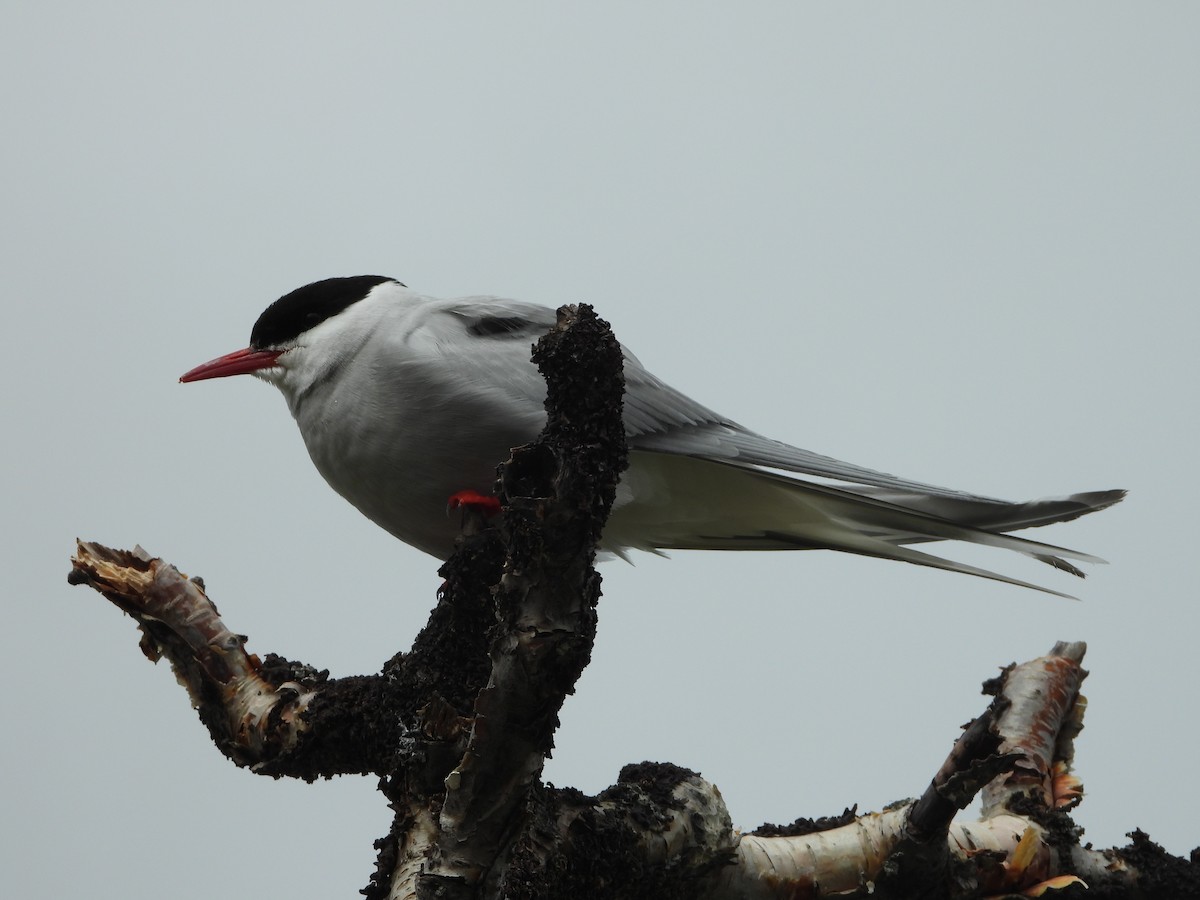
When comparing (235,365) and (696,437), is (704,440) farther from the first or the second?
(235,365)

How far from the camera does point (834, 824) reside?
3.48m

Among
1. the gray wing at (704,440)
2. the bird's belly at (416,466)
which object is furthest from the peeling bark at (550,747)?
the gray wing at (704,440)

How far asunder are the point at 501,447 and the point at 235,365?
123 centimetres

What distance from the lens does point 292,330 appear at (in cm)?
421

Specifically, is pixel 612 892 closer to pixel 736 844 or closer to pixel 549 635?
pixel 736 844

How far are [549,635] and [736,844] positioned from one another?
1.30 meters

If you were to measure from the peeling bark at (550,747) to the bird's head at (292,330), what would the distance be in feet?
3.00

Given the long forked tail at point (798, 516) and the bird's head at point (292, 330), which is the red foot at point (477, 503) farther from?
the bird's head at point (292, 330)

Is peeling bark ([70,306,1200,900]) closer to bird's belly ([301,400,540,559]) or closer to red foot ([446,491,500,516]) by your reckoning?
red foot ([446,491,500,516])

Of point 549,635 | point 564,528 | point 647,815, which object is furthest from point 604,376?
point 647,815

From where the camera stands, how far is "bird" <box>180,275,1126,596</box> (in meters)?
3.56

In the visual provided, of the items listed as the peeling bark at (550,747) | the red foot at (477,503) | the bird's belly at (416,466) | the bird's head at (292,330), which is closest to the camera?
the peeling bark at (550,747)

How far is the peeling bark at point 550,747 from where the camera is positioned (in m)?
2.26

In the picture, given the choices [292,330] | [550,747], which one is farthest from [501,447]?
[550,747]
